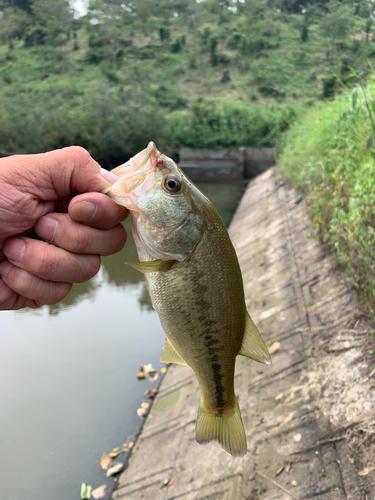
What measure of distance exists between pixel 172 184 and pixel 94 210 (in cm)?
34

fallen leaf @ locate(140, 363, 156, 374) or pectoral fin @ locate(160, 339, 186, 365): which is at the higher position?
pectoral fin @ locate(160, 339, 186, 365)

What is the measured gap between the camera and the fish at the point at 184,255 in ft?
4.92

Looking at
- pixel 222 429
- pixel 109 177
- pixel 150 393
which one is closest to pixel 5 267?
pixel 109 177

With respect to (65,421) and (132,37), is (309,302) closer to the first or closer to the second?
(65,421)

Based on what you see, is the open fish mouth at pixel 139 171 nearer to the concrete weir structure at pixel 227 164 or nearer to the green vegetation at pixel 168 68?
the green vegetation at pixel 168 68

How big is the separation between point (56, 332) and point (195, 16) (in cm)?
5747

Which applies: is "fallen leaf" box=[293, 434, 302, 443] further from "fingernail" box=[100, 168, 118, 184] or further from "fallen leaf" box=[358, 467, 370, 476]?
"fingernail" box=[100, 168, 118, 184]

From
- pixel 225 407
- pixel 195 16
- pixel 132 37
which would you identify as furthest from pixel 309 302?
pixel 195 16

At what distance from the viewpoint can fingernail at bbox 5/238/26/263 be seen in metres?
1.58

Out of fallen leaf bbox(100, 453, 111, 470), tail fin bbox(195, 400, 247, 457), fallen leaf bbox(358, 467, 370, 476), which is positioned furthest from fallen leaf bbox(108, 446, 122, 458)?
tail fin bbox(195, 400, 247, 457)

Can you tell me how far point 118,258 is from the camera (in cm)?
1205

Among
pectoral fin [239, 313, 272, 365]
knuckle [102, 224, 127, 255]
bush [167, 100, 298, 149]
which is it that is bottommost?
bush [167, 100, 298, 149]

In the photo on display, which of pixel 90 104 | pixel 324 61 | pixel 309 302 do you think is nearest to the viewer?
pixel 309 302

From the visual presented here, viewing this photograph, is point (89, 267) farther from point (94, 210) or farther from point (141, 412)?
point (141, 412)
